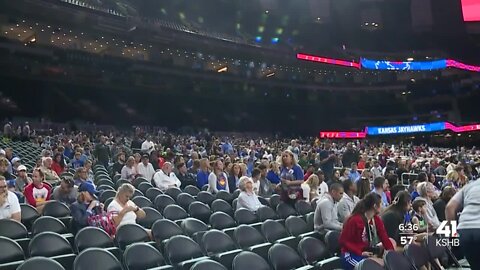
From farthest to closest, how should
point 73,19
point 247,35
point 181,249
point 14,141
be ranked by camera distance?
point 247,35 < point 73,19 < point 14,141 < point 181,249

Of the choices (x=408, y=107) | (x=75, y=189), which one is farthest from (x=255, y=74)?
(x=75, y=189)

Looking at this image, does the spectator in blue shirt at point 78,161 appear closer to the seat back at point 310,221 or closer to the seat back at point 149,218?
the seat back at point 149,218

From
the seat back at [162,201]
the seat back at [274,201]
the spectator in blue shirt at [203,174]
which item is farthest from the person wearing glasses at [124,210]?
the spectator in blue shirt at [203,174]

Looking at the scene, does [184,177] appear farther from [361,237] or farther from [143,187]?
[361,237]

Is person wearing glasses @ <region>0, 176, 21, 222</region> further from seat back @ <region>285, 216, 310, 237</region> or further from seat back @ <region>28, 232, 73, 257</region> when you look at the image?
seat back @ <region>285, 216, 310, 237</region>

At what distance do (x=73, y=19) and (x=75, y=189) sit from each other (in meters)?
22.8

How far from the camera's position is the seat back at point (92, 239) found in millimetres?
5408

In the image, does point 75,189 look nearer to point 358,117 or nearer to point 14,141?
point 14,141

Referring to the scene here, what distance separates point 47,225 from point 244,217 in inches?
114

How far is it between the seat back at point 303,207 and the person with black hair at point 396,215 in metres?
2.08

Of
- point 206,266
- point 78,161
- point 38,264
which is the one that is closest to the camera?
point 38,264

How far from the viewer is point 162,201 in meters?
8.20

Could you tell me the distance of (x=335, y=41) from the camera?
46.0m

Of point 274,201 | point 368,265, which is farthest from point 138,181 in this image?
point 368,265
